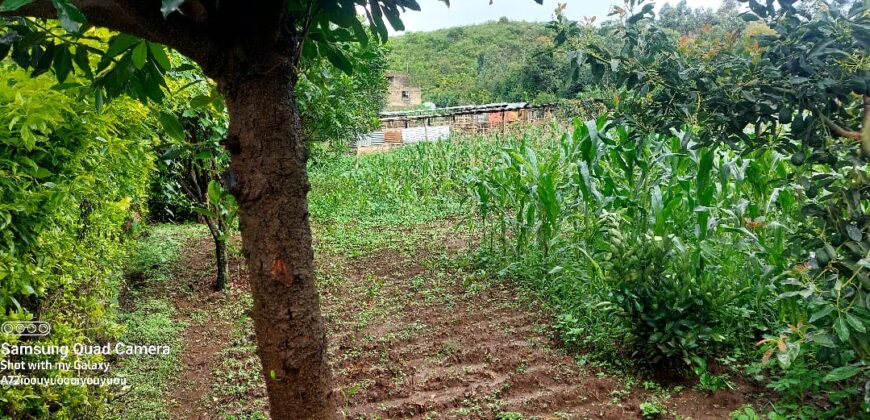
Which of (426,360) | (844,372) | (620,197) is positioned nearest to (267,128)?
(844,372)

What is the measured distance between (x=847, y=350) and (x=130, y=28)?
9.09 ft

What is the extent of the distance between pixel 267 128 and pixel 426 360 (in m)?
2.52

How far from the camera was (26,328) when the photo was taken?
213 centimetres

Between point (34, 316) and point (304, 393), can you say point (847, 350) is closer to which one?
point (304, 393)

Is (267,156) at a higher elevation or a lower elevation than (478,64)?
lower

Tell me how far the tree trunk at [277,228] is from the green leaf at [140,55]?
10.9 inches

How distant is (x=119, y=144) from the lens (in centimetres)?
273

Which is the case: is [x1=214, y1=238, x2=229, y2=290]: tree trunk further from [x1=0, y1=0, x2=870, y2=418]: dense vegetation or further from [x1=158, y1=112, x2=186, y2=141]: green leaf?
[x1=158, y1=112, x2=186, y2=141]: green leaf

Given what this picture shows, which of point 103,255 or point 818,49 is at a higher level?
point 818,49

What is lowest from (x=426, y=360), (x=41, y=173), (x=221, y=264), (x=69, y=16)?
(x=426, y=360)

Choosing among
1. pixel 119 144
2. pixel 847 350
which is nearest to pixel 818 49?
pixel 847 350

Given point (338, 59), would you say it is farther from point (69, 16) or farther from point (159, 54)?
point (69, 16)

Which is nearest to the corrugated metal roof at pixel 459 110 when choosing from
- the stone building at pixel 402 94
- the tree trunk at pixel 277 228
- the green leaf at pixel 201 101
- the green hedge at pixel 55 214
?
the green hedge at pixel 55 214

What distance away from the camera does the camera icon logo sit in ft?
6.41
